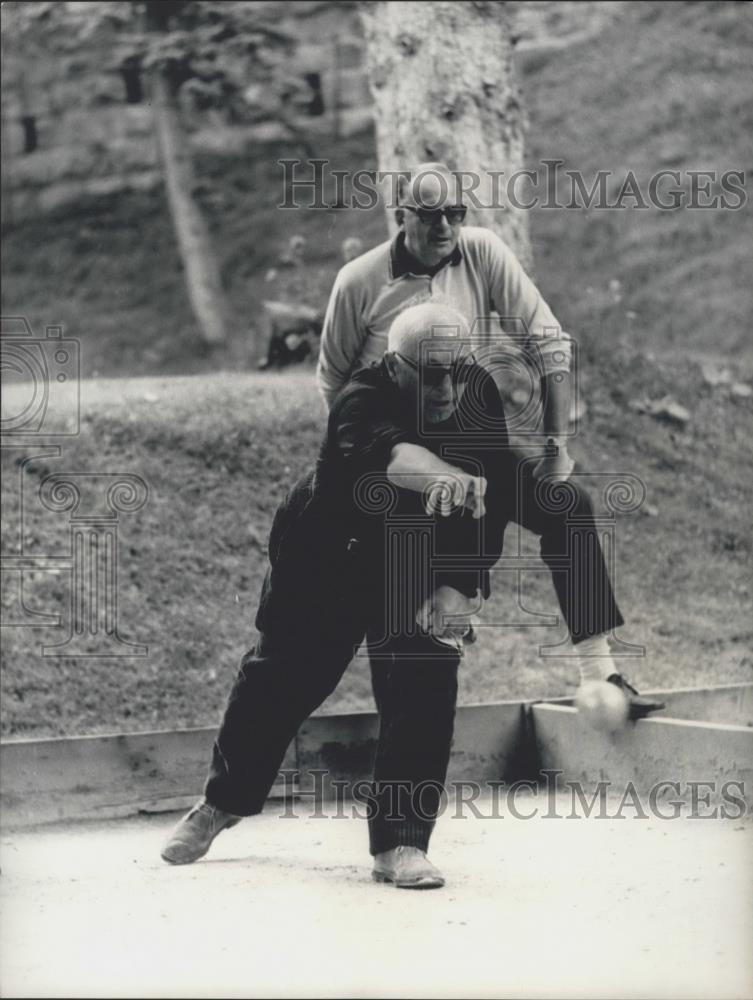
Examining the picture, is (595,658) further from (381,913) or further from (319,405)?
(319,405)

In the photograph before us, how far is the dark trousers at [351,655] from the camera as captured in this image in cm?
486

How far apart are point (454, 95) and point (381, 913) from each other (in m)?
5.40

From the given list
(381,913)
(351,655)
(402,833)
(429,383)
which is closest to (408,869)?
(402,833)

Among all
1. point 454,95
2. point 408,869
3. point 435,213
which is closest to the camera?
point 408,869

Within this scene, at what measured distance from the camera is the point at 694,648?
27.2ft

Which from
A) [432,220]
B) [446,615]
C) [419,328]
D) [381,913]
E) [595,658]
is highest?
[432,220]

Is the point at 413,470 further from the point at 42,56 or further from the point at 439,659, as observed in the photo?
the point at 42,56

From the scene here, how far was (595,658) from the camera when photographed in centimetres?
522

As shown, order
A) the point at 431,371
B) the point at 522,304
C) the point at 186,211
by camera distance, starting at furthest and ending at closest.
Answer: the point at 186,211
the point at 522,304
the point at 431,371

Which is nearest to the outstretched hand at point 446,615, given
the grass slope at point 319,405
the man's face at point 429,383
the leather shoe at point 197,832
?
the man's face at point 429,383

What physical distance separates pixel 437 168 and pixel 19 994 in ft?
9.23

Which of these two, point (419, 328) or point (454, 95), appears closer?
point (419, 328)

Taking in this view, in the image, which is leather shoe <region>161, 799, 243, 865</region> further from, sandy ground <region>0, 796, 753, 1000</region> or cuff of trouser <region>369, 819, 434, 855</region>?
cuff of trouser <region>369, 819, 434, 855</region>

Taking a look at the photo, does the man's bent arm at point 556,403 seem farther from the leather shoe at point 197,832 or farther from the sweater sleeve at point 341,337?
the leather shoe at point 197,832
